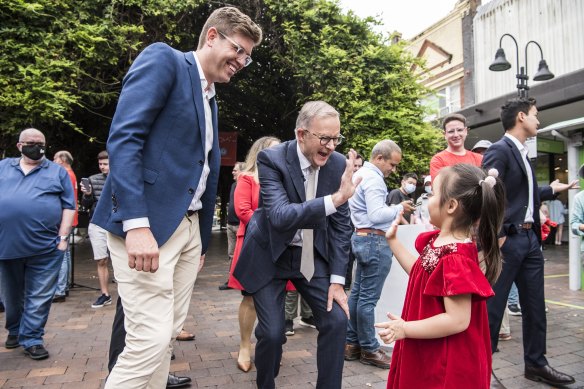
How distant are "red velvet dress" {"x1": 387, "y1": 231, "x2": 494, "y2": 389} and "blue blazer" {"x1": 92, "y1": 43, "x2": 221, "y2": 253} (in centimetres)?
126

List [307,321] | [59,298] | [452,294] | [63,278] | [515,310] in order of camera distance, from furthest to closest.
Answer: [63,278] < [59,298] < [515,310] < [307,321] < [452,294]

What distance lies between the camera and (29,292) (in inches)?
163

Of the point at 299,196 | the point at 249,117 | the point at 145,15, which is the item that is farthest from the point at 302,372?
the point at 249,117

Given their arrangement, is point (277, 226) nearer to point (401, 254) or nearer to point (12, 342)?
point (401, 254)

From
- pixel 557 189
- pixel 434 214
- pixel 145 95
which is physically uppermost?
pixel 145 95

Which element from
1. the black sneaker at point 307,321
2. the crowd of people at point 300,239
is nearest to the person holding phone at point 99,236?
the crowd of people at point 300,239

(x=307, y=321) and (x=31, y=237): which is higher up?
(x=31, y=237)

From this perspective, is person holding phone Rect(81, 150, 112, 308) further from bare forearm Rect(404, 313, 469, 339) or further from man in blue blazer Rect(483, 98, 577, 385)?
bare forearm Rect(404, 313, 469, 339)

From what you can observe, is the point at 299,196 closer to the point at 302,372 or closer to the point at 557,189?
the point at 302,372

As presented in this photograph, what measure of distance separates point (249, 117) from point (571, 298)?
1071 cm

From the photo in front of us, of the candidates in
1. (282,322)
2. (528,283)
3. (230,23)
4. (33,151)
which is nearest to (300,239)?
(282,322)

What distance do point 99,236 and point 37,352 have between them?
86.8 inches

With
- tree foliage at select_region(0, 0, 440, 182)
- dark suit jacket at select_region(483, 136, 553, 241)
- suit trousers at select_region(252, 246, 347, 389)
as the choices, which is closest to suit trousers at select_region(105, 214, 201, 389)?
suit trousers at select_region(252, 246, 347, 389)

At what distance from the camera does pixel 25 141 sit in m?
4.30
